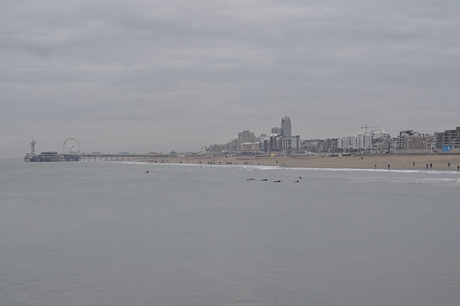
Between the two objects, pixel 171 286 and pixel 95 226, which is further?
pixel 95 226

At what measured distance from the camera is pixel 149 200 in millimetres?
39500

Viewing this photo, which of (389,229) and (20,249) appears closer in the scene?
(20,249)

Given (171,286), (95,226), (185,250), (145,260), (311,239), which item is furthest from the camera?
(95,226)

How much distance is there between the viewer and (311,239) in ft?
65.8

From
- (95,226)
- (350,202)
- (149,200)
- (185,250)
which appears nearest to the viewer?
(185,250)

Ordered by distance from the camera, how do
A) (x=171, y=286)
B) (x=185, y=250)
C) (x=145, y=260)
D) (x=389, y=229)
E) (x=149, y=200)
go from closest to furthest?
(x=171, y=286) < (x=145, y=260) < (x=185, y=250) < (x=389, y=229) < (x=149, y=200)

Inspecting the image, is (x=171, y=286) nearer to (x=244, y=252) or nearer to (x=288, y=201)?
(x=244, y=252)

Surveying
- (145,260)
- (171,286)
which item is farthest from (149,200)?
(171,286)

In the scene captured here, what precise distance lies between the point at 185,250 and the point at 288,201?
19.1m

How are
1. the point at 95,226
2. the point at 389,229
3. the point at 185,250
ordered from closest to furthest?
the point at 185,250 → the point at 389,229 → the point at 95,226

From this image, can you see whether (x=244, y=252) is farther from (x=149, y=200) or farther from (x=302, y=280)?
(x=149, y=200)

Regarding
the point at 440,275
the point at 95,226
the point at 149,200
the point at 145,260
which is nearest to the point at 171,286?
the point at 145,260

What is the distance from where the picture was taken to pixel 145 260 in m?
16.8

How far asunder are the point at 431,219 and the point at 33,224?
21.0 m
